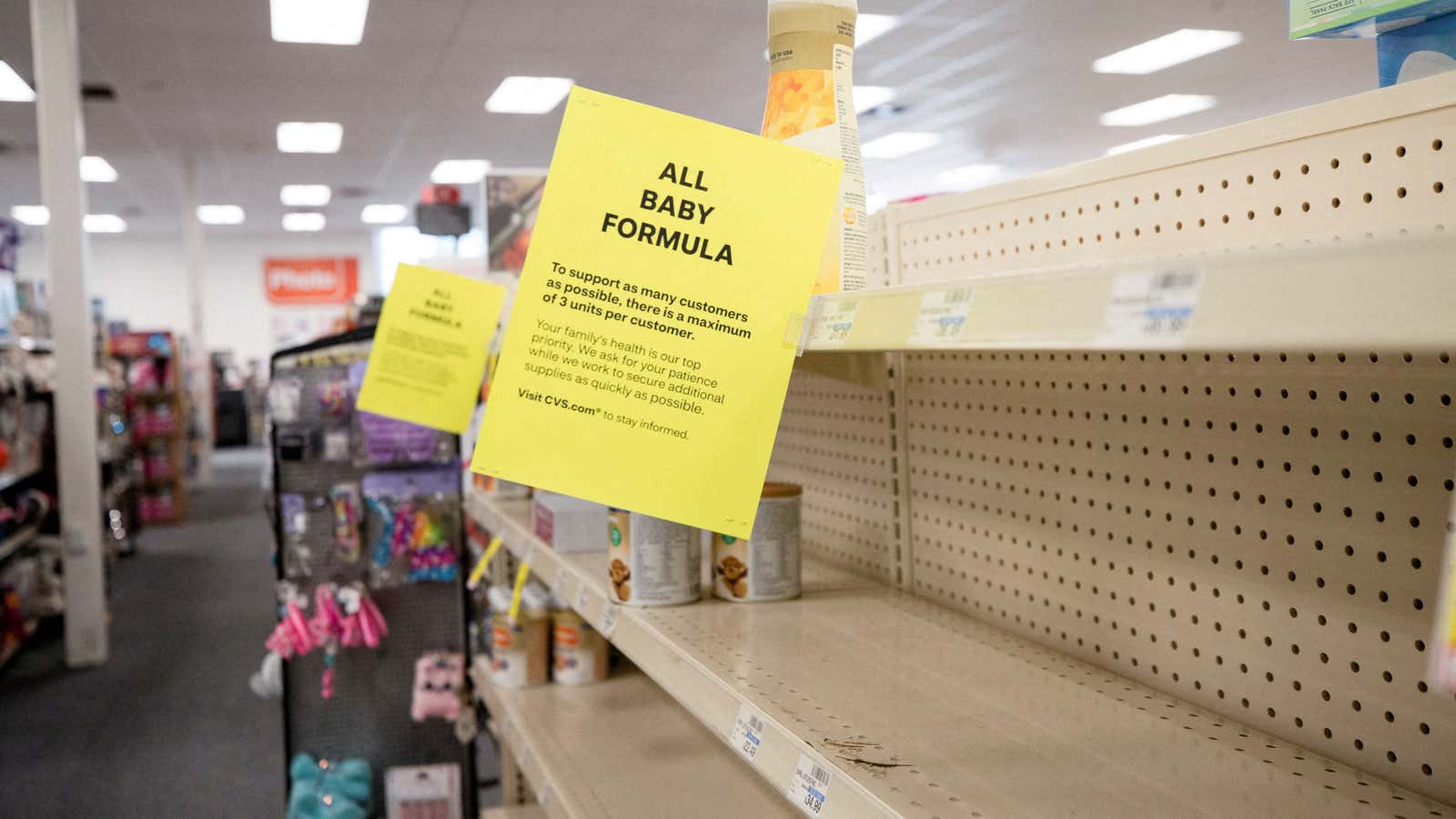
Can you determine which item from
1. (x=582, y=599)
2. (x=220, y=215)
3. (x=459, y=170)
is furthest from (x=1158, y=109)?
(x=220, y=215)

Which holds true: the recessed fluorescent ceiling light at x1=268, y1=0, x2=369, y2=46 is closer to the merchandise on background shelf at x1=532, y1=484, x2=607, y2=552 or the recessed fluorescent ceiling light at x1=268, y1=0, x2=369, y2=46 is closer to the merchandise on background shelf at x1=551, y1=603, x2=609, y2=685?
the merchandise on background shelf at x1=551, y1=603, x2=609, y2=685

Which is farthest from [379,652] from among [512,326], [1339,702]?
[1339,702]

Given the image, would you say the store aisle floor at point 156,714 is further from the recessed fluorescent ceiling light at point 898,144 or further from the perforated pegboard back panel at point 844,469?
the recessed fluorescent ceiling light at point 898,144

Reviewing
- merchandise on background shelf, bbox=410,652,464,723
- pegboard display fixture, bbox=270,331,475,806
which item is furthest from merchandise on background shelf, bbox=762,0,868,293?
merchandise on background shelf, bbox=410,652,464,723

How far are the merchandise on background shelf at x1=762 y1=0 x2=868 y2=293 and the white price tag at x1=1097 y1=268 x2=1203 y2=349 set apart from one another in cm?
47

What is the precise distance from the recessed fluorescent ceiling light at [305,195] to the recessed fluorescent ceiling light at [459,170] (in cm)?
170

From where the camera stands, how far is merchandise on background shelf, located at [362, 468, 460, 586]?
2961 mm

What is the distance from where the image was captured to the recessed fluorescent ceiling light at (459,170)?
38.1 feet

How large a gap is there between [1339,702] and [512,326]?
32.1 inches

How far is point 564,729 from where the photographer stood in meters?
2.15

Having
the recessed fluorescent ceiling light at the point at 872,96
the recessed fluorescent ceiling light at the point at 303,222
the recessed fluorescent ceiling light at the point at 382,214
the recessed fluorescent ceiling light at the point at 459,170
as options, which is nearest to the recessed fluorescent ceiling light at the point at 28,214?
the recessed fluorescent ceiling light at the point at 303,222

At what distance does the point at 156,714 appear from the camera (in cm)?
465

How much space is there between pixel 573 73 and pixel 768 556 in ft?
23.8

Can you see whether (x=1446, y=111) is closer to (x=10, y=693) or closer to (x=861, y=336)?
(x=861, y=336)
